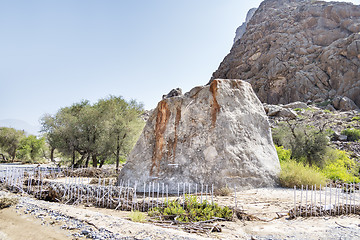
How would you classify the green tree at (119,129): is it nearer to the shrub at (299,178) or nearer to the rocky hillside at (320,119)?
the shrub at (299,178)

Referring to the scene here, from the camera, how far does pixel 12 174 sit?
39.7 ft

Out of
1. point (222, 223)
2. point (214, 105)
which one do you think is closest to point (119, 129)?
point (214, 105)

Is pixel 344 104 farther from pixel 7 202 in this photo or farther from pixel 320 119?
pixel 7 202

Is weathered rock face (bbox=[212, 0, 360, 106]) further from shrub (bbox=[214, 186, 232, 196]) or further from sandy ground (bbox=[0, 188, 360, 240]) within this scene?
sandy ground (bbox=[0, 188, 360, 240])

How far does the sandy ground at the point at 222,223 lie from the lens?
16.8 ft

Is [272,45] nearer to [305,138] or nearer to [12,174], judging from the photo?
[305,138]

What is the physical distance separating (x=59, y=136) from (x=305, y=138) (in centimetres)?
2185

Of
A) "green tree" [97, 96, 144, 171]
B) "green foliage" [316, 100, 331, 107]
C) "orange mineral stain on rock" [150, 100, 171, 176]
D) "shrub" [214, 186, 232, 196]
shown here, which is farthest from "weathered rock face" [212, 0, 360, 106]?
"shrub" [214, 186, 232, 196]

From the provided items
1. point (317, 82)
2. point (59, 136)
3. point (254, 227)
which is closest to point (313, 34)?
point (317, 82)

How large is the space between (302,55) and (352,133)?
3563 centimetres

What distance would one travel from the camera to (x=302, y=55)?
190 feet

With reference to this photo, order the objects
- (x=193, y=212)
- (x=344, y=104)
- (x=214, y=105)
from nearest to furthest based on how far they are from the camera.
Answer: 1. (x=193, y=212)
2. (x=214, y=105)
3. (x=344, y=104)

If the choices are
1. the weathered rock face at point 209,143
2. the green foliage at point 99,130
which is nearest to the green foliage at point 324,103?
the green foliage at point 99,130

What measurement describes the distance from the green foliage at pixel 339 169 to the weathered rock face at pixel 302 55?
120ft
